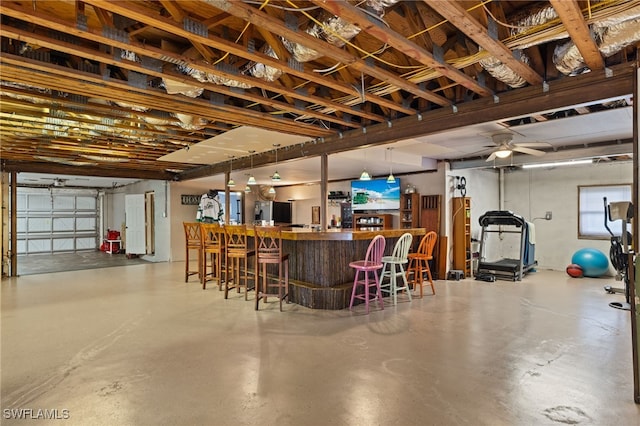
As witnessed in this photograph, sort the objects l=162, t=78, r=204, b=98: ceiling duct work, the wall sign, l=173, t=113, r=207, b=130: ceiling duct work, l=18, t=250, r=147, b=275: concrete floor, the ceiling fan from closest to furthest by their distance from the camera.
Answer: l=162, t=78, r=204, b=98: ceiling duct work, l=173, t=113, r=207, b=130: ceiling duct work, the ceiling fan, l=18, t=250, r=147, b=275: concrete floor, the wall sign

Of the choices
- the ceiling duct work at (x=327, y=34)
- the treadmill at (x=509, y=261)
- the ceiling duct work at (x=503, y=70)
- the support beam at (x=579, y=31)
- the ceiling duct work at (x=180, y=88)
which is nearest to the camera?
the support beam at (x=579, y=31)

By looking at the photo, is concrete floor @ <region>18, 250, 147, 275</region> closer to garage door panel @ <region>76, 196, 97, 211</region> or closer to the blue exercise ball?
garage door panel @ <region>76, 196, 97, 211</region>

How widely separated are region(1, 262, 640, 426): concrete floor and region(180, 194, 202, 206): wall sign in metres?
5.51

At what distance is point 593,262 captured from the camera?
7602 millimetres

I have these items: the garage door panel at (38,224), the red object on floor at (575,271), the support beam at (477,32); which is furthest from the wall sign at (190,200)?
the red object on floor at (575,271)

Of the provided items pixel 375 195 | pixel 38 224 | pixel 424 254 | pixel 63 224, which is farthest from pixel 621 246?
pixel 38 224

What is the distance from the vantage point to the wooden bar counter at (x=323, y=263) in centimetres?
514

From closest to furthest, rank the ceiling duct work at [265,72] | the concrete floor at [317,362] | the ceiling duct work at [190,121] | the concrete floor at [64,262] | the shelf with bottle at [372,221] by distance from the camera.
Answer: the concrete floor at [317,362]
the ceiling duct work at [265,72]
the ceiling duct work at [190,121]
the shelf with bottle at [372,221]
the concrete floor at [64,262]

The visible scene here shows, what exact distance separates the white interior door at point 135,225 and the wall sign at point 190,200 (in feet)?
4.63

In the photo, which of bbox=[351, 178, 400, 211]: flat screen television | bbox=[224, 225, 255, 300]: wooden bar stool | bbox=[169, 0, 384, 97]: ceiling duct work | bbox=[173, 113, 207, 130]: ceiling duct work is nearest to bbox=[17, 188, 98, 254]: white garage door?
bbox=[224, 225, 255, 300]: wooden bar stool

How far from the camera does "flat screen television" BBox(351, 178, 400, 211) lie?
8.68 metres

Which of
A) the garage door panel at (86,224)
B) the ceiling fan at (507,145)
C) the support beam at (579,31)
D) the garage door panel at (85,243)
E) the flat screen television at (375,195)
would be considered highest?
the support beam at (579,31)

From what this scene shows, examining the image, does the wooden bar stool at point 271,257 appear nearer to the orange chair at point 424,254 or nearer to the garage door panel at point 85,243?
the orange chair at point 424,254

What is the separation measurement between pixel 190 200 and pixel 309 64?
8829 mm
